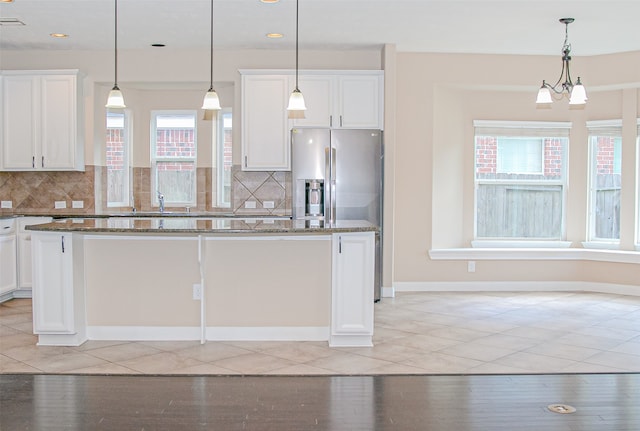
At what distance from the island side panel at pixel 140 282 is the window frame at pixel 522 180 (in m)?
3.94

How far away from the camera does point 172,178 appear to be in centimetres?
780

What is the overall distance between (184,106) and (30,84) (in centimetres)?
179

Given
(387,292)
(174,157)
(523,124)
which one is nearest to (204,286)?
(387,292)

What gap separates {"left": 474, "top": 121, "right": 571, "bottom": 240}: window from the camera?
746 cm

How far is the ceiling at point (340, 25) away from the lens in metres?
5.16

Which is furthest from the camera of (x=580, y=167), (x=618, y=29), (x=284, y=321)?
(x=580, y=167)

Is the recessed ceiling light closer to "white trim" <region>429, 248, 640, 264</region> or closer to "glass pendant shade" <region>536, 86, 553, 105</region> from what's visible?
"glass pendant shade" <region>536, 86, 553, 105</region>

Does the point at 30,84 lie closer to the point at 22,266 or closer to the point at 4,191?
the point at 4,191

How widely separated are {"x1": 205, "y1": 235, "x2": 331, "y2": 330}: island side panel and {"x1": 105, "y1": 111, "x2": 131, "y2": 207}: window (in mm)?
3336

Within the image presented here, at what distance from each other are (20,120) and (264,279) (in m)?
3.81

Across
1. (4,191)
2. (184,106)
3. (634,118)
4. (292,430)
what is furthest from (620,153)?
(4,191)

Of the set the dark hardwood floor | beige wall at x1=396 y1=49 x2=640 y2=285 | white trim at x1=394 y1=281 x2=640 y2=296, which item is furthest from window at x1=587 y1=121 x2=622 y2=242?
the dark hardwood floor

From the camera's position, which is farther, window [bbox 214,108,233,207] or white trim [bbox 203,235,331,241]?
window [bbox 214,108,233,207]

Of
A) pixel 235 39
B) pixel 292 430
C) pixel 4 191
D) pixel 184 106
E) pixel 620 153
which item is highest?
pixel 235 39
